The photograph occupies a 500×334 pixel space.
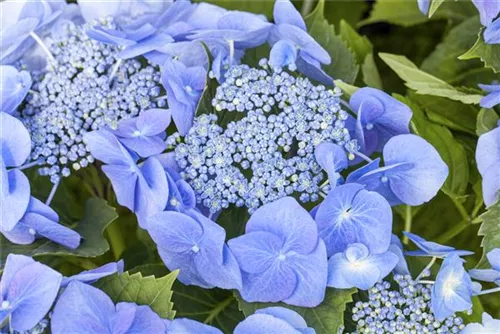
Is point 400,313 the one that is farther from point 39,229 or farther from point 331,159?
point 39,229

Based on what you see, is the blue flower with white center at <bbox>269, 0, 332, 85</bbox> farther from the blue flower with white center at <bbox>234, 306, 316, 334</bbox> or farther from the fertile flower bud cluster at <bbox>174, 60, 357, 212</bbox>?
the blue flower with white center at <bbox>234, 306, 316, 334</bbox>

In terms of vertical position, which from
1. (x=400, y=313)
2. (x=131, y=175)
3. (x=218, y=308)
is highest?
(x=131, y=175)

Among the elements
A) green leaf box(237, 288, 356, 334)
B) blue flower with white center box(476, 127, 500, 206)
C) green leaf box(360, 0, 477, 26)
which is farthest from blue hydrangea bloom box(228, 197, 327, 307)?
green leaf box(360, 0, 477, 26)

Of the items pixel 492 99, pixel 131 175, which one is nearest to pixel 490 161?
pixel 492 99

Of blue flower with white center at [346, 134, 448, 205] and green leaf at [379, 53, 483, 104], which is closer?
blue flower with white center at [346, 134, 448, 205]

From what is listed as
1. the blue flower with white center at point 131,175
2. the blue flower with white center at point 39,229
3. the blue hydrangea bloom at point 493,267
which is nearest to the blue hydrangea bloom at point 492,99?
the blue hydrangea bloom at point 493,267

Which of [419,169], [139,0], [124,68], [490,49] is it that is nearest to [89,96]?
[124,68]

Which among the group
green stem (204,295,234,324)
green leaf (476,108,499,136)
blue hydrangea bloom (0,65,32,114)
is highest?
blue hydrangea bloom (0,65,32,114)

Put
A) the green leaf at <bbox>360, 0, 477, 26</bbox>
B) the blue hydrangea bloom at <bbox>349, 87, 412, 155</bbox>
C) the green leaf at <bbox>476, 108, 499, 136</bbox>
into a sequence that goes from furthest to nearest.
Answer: the green leaf at <bbox>360, 0, 477, 26</bbox> < the green leaf at <bbox>476, 108, 499, 136</bbox> < the blue hydrangea bloom at <bbox>349, 87, 412, 155</bbox>
